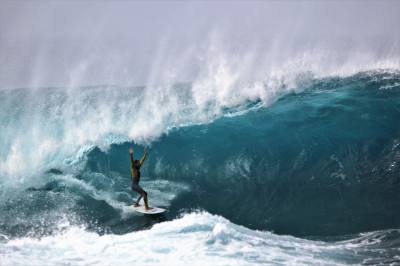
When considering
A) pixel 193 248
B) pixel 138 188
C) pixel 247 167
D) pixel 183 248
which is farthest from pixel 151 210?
pixel 247 167

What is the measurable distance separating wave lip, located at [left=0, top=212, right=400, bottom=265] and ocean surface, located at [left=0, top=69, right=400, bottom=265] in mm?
38

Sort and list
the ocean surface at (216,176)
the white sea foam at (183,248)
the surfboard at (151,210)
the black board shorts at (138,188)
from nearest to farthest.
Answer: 1. the white sea foam at (183,248)
2. the ocean surface at (216,176)
3. the surfboard at (151,210)
4. the black board shorts at (138,188)

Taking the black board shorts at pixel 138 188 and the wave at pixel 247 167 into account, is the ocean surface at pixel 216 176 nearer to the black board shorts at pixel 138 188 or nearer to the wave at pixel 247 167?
the wave at pixel 247 167

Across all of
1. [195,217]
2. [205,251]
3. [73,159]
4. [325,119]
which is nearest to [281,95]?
[325,119]

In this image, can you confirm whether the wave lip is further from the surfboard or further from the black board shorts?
the black board shorts

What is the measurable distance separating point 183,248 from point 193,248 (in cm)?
20

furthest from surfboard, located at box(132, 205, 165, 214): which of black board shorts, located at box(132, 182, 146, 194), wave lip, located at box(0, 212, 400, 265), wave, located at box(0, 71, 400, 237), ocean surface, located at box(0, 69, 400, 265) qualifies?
wave lip, located at box(0, 212, 400, 265)

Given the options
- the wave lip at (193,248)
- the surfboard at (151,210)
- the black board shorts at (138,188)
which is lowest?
the wave lip at (193,248)

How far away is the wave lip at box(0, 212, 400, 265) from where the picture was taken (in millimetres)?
7250

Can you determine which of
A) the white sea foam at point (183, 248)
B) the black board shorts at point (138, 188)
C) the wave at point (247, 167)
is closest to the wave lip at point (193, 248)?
the white sea foam at point (183, 248)

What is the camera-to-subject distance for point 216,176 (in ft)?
44.0

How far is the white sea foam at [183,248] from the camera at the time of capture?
724 cm

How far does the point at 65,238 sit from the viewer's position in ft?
29.3

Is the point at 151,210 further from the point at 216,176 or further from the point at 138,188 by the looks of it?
the point at 216,176
